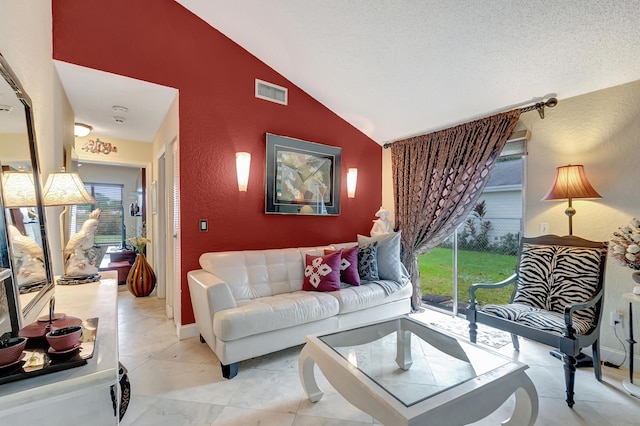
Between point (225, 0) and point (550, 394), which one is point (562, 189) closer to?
point (550, 394)

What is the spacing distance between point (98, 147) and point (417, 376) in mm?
4752

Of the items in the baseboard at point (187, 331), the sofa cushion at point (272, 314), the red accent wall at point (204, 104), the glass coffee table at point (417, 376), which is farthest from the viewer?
the baseboard at point (187, 331)

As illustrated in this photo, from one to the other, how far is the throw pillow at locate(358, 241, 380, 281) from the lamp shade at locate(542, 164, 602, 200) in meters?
1.68

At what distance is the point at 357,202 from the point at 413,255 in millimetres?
1048

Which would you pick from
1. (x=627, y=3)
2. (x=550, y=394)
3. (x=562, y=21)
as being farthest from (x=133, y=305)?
(x=627, y=3)

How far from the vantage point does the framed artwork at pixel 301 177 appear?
132 inches

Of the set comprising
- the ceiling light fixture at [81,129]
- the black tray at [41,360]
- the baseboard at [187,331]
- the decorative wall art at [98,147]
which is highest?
the ceiling light fixture at [81,129]

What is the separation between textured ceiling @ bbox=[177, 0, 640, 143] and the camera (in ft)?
6.65

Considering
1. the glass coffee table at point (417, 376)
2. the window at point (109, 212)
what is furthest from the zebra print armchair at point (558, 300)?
the window at point (109, 212)

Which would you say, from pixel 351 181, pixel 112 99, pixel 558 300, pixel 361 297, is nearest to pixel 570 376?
pixel 558 300

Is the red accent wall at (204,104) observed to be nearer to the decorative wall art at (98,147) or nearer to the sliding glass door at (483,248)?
the sliding glass door at (483,248)

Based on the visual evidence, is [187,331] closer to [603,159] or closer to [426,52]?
[426,52]

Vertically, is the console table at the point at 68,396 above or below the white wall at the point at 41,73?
below

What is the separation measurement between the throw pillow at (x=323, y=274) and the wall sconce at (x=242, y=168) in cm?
110
